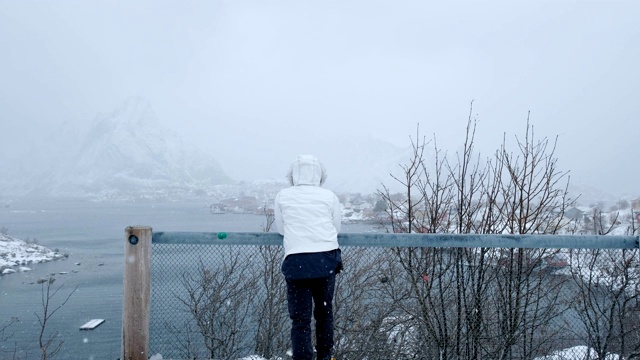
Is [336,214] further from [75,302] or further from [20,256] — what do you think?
[20,256]

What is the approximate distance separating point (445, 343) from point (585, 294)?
1488 mm

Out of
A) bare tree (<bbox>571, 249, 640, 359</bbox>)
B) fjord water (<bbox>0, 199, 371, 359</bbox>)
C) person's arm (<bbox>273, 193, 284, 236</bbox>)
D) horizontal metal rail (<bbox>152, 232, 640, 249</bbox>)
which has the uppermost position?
person's arm (<bbox>273, 193, 284, 236</bbox>)

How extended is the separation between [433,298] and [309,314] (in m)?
1.11

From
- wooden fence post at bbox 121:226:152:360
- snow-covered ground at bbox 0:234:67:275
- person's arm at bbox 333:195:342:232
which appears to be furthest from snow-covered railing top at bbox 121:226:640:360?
snow-covered ground at bbox 0:234:67:275

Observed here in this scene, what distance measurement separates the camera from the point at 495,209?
527cm

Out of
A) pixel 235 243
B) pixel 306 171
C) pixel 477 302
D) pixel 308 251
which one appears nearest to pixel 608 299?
pixel 477 302

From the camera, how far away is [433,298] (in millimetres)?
3709

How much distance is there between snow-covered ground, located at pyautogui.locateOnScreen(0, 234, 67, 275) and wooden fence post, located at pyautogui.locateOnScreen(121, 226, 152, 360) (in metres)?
60.0

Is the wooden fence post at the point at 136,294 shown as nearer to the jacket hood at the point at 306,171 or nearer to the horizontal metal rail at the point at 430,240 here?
the horizontal metal rail at the point at 430,240

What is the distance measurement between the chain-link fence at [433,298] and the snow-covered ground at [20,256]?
6006cm

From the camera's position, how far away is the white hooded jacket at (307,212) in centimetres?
316

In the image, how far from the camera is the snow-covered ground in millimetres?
53994

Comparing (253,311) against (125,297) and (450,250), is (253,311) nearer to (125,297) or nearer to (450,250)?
(125,297)

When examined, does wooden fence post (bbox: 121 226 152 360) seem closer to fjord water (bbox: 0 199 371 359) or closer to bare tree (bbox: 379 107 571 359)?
bare tree (bbox: 379 107 571 359)
